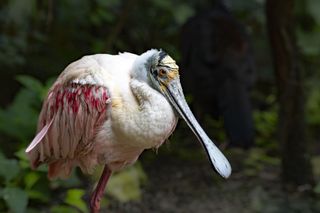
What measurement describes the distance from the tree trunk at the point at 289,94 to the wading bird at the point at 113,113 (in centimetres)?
201

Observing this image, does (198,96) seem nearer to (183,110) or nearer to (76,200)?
(76,200)

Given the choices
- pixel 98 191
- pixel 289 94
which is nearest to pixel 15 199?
pixel 98 191

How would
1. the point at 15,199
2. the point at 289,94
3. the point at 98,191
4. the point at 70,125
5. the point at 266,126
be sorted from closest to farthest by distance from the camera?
the point at 70,125
the point at 98,191
the point at 15,199
the point at 289,94
the point at 266,126

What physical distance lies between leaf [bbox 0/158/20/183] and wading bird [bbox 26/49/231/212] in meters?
0.55

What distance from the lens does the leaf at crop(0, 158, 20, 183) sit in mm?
4574

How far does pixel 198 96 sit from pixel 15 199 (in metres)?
2.27

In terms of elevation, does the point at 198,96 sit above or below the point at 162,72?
below

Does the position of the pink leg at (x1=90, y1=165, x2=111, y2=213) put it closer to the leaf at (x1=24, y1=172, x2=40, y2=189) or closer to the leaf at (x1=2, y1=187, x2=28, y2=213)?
the leaf at (x1=2, y1=187, x2=28, y2=213)

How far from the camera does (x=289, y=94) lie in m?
5.63

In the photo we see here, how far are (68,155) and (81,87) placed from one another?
438 millimetres

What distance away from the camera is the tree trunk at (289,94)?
5.49m

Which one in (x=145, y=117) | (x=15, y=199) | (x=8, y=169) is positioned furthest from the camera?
(x=8, y=169)

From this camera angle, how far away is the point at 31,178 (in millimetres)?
4668

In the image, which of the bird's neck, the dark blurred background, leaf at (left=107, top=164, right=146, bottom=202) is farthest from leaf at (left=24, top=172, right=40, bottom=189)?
the bird's neck
